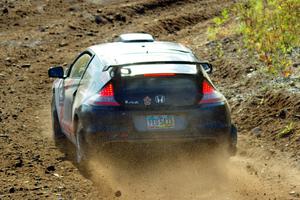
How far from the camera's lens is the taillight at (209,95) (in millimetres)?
8859

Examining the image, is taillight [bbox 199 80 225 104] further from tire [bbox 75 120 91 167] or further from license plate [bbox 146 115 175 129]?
tire [bbox 75 120 91 167]

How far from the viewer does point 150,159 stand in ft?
30.0

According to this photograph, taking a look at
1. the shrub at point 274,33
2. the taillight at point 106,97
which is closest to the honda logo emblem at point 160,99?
the taillight at point 106,97

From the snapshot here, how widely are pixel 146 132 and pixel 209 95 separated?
862 mm

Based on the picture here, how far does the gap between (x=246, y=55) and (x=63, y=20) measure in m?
9.74

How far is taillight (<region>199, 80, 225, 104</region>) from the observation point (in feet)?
29.1

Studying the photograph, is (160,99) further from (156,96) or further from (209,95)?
(209,95)

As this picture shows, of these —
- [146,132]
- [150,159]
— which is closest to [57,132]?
[150,159]

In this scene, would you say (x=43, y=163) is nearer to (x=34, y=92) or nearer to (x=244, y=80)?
(x=244, y=80)

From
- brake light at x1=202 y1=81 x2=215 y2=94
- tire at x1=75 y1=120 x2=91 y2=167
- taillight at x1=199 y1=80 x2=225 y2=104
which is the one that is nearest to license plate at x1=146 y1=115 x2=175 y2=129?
taillight at x1=199 y1=80 x2=225 y2=104

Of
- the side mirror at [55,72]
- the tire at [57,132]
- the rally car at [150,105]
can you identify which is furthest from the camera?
the tire at [57,132]

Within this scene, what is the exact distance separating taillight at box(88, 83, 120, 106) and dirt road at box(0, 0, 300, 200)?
0.70m

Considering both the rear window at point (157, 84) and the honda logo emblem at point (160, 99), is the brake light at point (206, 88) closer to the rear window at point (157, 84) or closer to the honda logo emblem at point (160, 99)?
the rear window at point (157, 84)

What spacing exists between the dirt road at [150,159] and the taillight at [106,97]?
70cm
